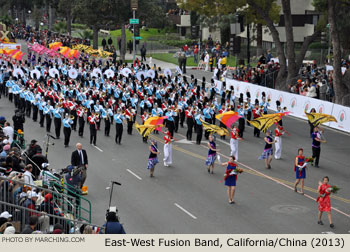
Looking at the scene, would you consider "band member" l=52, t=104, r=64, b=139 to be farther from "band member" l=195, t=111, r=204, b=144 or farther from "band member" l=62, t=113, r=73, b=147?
"band member" l=195, t=111, r=204, b=144

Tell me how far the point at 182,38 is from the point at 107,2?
66.4ft

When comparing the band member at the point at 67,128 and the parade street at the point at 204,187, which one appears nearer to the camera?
the parade street at the point at 204,187

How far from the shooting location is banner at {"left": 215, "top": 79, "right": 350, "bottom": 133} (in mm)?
30523

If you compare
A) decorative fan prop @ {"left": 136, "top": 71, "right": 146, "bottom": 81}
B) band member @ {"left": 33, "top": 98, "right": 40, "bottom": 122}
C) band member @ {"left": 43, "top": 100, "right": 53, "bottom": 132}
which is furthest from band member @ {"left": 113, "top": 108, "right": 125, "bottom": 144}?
decorative fan prop @ {"left": 136, "top": 71, "right": 146, "bottom": 81}

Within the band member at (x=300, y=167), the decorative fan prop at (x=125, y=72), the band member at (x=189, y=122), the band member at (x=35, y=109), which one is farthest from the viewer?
the decorative fan prop at (x=125, y=72)

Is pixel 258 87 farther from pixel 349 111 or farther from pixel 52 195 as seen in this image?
pixel 52 195

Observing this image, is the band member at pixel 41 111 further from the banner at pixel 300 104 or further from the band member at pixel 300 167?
the band member at pixel 300 167

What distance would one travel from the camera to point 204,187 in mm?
21125

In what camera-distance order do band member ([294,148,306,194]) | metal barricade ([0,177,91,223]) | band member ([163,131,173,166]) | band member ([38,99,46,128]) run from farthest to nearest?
1. band member ([38,99,46,128])
2. band member ([163,131,173,166])
3. band member ([294,148,306,194])
4. metal barricade ([0,177,91,223])

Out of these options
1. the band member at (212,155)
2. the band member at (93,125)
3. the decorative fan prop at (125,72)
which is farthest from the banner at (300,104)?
the band member at (93,125)

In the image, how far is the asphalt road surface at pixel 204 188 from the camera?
1764 centimetres

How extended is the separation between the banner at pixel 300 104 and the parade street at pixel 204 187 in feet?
4.04

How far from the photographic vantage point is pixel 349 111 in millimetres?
30078

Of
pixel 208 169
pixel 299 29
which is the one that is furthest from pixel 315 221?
pixel 299 29
